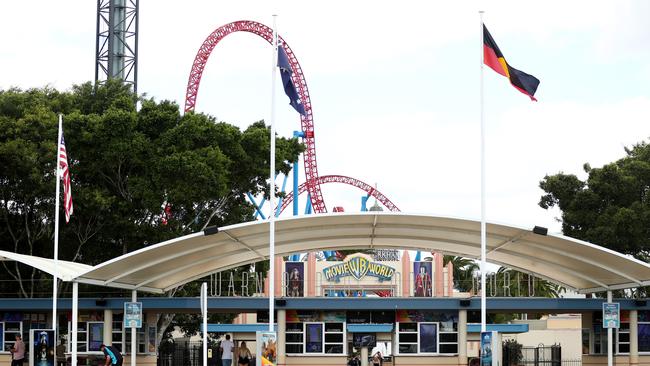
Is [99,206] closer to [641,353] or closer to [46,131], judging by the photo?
[46,131]

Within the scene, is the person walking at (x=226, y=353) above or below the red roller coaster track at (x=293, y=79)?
below

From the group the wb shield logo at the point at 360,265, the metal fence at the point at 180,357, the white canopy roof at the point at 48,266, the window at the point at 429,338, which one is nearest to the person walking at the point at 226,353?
the white canopy roof at the point at 48,266

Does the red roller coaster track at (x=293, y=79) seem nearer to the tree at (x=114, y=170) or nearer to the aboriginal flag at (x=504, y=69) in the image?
the tree at (x=114, y=170)

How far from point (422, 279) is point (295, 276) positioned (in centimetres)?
688

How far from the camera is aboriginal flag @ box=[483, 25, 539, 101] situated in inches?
1131

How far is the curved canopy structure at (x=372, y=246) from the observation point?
3319cm

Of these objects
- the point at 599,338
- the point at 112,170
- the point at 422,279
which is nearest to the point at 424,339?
the point at 599,338

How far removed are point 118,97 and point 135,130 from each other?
3688 mm

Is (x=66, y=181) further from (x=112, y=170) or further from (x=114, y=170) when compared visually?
(x=114, y=170)

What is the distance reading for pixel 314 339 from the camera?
3944 cm

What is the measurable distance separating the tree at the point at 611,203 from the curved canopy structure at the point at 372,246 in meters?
16.9

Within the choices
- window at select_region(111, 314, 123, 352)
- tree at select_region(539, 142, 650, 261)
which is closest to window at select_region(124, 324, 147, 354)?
window at select_region(111, 314, 123, 352)

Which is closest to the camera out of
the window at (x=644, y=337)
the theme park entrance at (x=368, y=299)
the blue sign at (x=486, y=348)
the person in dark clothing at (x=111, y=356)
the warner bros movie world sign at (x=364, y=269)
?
the blue sign at (x=486, y=348)

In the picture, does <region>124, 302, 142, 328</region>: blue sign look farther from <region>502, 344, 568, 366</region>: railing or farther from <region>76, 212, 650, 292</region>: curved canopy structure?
<region>502, 344, 568, 366</region>: railing
